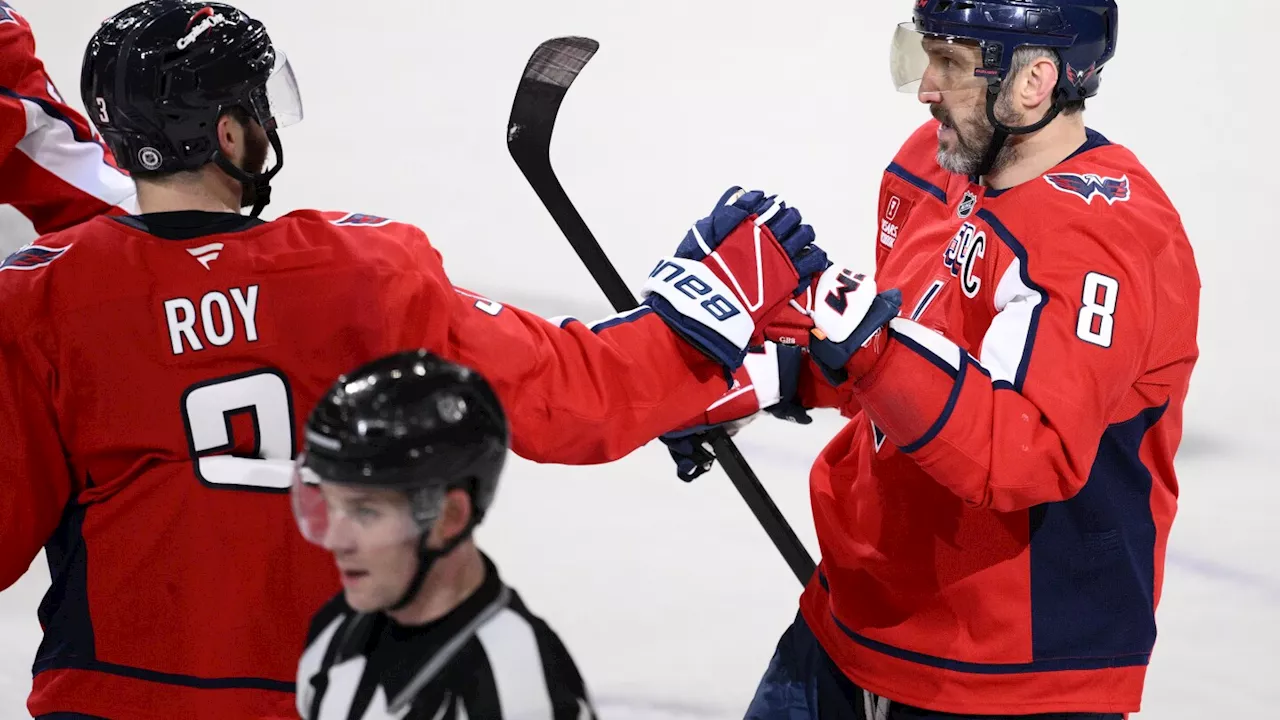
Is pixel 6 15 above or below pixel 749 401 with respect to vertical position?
above

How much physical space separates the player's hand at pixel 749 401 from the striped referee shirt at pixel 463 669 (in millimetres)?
920

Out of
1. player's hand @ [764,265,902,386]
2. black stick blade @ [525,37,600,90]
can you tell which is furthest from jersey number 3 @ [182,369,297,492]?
black stick blade @ [525,37,600,90]

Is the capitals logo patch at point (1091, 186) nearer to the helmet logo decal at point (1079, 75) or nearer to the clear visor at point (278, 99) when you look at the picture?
the helmet logo decal at point (1079, 75)

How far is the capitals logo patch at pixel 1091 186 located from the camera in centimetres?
166

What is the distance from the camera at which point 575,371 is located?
5.40 ft

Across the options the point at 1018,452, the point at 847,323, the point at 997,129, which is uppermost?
the point at 997,129

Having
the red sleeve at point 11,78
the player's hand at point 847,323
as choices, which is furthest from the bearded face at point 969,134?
the red sleeve at point 11,78

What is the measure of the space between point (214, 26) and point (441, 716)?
2.48 feet

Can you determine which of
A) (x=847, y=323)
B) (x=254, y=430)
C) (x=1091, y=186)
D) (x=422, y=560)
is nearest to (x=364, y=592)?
(x=422, y=560)

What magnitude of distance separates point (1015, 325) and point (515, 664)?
76cm

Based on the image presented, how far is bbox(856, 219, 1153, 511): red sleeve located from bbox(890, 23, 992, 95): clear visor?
1.00ft

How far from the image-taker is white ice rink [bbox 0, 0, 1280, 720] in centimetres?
285

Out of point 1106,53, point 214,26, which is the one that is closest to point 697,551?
point 1106,53

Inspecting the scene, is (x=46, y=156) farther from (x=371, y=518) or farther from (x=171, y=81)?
(x=371, y=518)
